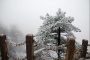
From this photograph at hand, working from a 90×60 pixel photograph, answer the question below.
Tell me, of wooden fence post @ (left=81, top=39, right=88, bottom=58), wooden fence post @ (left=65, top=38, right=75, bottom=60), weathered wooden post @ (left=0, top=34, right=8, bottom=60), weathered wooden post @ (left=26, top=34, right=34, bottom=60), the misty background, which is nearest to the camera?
wooden fence post @ (left=65, top=38, right=75, bottom=60)

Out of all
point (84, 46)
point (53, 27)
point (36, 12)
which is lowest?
point (84, 46)

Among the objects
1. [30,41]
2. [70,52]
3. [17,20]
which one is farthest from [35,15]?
[70,52]

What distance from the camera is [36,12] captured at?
412cm

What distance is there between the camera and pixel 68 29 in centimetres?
348

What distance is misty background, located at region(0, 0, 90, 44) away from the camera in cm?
401

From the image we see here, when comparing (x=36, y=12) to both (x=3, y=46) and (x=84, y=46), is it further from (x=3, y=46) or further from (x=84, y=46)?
(x=84, y=46)

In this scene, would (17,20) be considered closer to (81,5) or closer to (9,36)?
(9,36)

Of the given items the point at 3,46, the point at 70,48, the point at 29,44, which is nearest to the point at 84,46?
the point at 70,48

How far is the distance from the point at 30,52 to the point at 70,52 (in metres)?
0.71

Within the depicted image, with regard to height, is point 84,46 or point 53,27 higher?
point 53,27

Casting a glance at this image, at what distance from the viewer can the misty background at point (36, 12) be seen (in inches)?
158

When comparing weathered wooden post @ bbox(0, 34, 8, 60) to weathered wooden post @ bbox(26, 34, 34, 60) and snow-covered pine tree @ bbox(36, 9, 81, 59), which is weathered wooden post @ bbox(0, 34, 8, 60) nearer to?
weathered wooden post @ bbox(26, 34, 34, 60)

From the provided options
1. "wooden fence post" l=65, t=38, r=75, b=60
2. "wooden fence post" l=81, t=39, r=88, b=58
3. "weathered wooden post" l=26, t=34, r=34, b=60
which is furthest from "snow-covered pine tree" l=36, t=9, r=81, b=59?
"wooden fence post" l=65, t=38, r=75, b=60

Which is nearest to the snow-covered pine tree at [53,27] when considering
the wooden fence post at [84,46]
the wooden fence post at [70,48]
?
the wooden fence post at [84,46]
